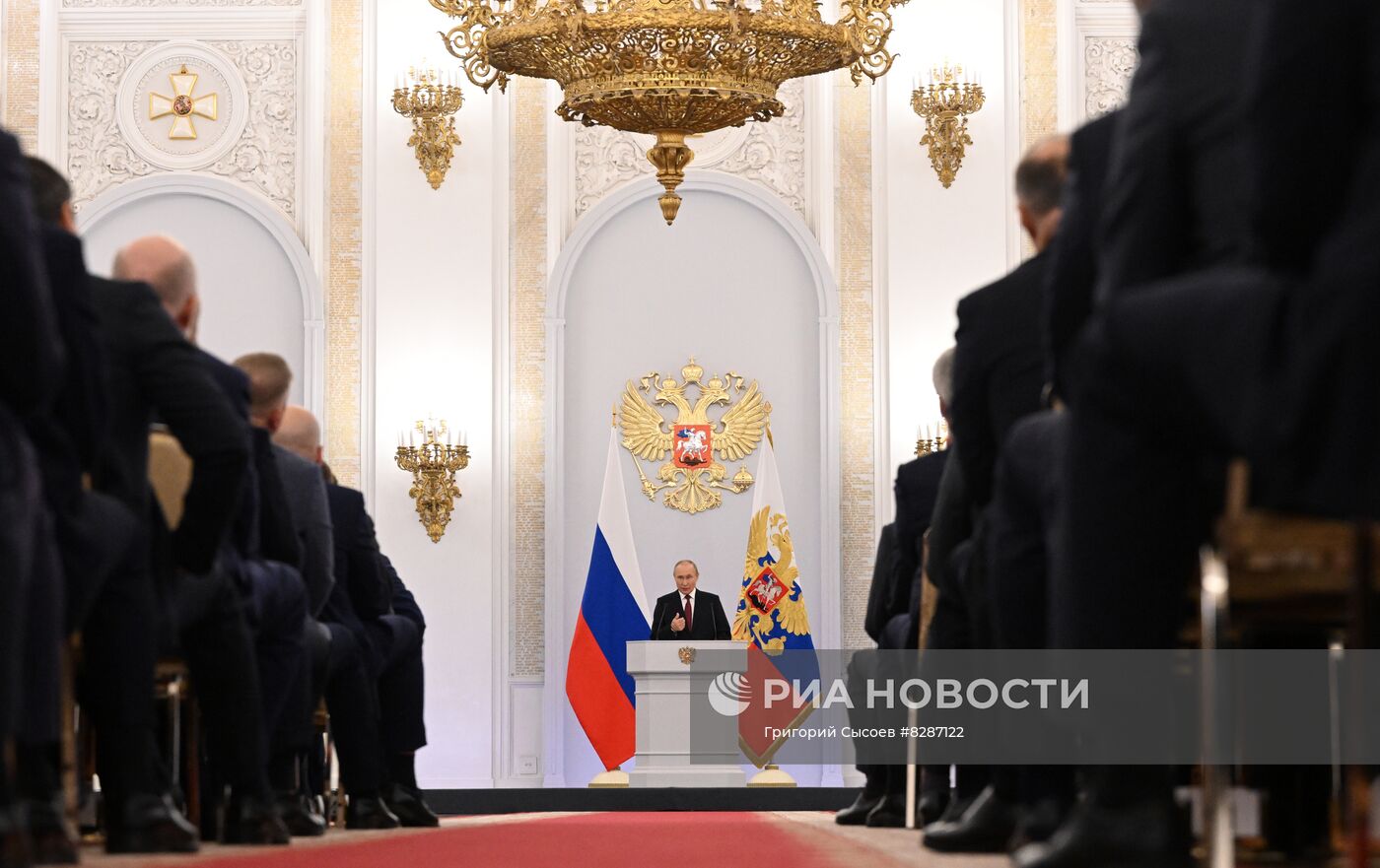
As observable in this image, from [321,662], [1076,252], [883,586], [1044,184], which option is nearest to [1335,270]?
[1076,252]

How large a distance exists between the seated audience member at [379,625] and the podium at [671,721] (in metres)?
3.88

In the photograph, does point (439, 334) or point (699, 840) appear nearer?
point (699, 840)

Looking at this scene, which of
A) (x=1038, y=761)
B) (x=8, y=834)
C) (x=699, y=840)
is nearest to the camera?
(x=8, y=834)

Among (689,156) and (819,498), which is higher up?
(689,156)

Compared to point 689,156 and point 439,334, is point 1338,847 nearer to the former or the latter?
point 689,156

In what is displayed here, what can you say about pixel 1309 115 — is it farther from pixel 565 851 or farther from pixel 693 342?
pixel 693 342

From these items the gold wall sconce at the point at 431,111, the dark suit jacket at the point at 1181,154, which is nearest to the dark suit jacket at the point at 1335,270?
the dark suit jacket at the point at 1181,154

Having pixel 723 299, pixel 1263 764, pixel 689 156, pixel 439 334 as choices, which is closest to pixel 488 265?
pixel 439 334

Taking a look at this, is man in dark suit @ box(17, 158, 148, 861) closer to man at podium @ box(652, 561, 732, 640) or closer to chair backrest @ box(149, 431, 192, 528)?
chair backrest @ box(149, 431, 192, 528)

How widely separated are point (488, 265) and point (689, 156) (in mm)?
5131

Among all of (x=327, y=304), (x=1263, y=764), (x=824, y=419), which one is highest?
(x=327, y=304)

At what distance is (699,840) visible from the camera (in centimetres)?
461

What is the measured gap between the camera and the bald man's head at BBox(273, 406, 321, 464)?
21.2 feet

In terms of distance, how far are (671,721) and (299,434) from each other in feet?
17.5
